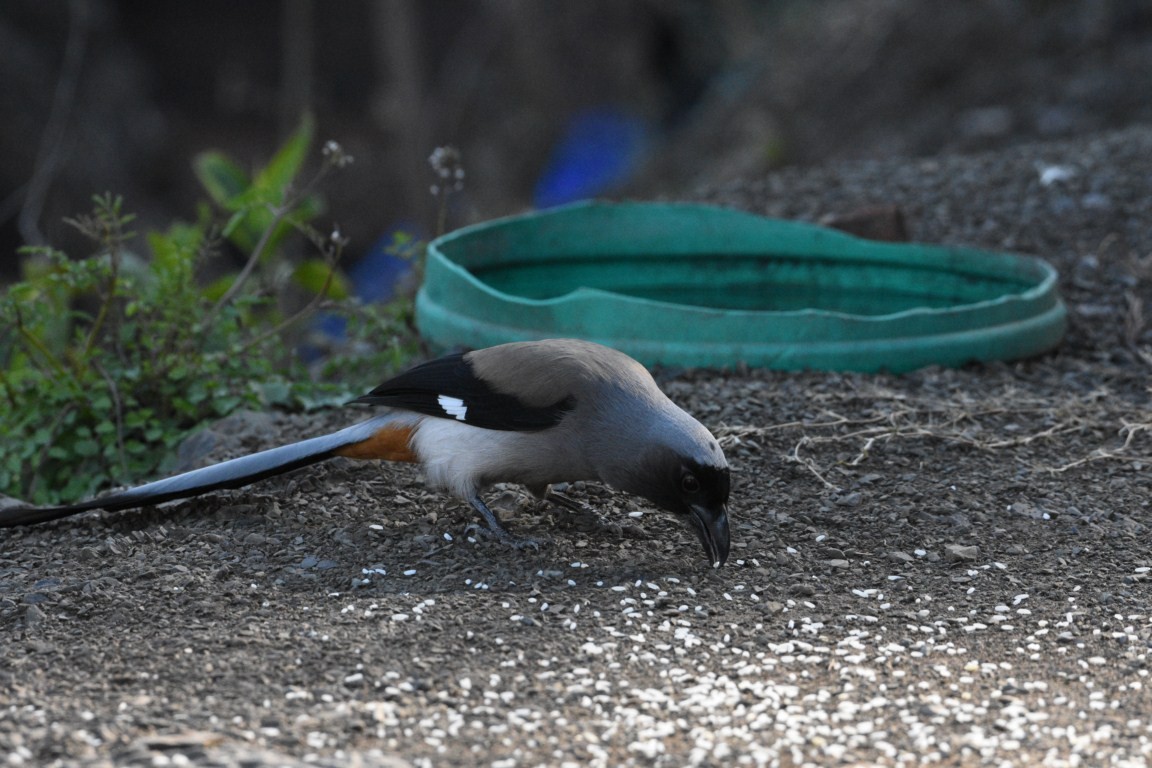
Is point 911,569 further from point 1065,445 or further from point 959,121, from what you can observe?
point 959,121

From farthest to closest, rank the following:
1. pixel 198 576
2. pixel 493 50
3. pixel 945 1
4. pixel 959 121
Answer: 1. pixel 493 50
2. pixel 945 1
3. pixel 959 121
4. pixel 198 576

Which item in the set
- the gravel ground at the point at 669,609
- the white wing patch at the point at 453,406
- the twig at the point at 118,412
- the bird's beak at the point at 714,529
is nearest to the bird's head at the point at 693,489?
the bird's beak at the point at 714,529

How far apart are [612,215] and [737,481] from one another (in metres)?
2.11

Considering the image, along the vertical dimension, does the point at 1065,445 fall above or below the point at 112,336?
below

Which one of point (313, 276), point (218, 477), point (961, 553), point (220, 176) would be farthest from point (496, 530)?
point (220, 176)

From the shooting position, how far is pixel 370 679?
9.14 ft

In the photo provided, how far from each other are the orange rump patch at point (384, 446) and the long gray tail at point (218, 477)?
0.02m

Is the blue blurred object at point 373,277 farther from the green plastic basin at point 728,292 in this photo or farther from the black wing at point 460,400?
the black wing at point 460,400

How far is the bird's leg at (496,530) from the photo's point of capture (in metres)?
3.54

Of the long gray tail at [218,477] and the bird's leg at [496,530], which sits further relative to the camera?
the long gray tail at [218,477]

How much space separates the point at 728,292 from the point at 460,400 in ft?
7.99

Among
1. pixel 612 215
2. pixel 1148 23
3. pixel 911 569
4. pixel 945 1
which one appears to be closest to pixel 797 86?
pixel 945 1

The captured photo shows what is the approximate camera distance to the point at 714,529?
11.1 ft

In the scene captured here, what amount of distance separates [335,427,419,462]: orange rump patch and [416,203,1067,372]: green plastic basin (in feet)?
3.38
